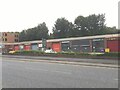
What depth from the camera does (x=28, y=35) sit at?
129 metres

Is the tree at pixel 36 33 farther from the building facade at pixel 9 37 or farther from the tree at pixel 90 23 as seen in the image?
the tree at pixel 90 23

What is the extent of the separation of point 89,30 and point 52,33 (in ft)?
66.4

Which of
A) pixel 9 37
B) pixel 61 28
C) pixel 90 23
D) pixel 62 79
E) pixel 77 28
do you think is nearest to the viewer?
pixel 62 79

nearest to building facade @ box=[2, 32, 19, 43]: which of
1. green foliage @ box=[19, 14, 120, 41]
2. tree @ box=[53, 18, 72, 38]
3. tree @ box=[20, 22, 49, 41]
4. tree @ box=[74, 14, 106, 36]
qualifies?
tree @ box=[20, 22, 49, 41]

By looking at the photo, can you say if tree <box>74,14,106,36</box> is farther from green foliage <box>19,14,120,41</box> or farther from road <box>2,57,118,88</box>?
road <box>2,57,118,88</box>

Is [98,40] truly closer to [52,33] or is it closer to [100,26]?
[100,26]

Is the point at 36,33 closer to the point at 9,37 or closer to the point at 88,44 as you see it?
the point at 9,37

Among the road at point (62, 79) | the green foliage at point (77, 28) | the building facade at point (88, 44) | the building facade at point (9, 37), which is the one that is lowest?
the road at point (62, 79)

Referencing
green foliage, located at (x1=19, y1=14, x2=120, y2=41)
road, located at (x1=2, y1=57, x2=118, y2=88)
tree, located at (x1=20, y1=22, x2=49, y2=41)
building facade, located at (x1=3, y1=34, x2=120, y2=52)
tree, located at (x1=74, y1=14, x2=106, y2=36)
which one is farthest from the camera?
tree, located at (x1=20, y1=22, x2=49, y2=41)

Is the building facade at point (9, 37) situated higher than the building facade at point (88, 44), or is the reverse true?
the building facade at point (9, 37)

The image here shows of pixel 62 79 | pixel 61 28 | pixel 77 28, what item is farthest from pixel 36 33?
pixel 62 79

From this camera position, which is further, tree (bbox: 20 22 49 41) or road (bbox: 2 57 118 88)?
tree (bbox: 20 22 49 41)

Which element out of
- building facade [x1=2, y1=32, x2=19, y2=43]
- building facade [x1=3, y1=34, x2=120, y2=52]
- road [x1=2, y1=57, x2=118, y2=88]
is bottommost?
road [x1=2, y1=57, x2=118, y2=88]

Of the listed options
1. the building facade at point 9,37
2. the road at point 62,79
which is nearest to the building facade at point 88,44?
the building facade at point 9,37
